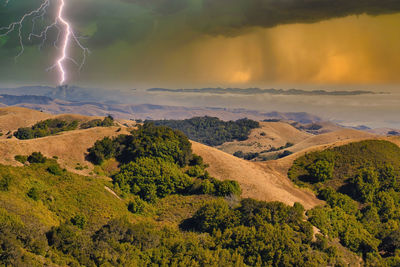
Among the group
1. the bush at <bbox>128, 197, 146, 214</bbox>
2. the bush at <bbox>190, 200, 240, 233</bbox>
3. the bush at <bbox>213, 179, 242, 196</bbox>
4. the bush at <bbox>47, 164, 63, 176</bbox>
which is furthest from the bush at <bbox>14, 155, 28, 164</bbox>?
the bush at <bbox>213, 179, 242, 196</bbox>

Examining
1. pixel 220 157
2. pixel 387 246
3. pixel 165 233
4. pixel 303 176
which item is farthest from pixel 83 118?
pixel 387 246

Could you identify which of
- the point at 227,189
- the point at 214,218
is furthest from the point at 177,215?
the point at 227,189

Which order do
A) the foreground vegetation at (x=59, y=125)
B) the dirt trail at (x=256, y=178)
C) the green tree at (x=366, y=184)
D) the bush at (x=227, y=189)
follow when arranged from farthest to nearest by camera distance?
the foreground vegetation at (x=59, y=125), the green tree at (x=366, y=184), the dirt trail at (x=256, y=178), the bush at (x=227, y=189)

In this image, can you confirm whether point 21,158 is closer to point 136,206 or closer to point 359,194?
point 136,206

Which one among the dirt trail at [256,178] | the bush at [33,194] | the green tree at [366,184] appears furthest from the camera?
the green tree at [366,184]

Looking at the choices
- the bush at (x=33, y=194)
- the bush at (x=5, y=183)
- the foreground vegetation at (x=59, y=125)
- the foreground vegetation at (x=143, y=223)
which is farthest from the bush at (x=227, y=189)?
the foreground vegetation at (x=59, y=125)

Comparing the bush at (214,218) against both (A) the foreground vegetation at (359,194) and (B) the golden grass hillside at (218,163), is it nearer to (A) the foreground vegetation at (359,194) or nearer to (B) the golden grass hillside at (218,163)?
(B) the golden grass hillside at (218,163)

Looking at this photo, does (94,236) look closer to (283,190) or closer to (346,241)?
(346,241)
